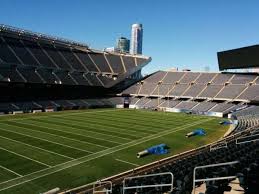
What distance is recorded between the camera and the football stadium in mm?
17672

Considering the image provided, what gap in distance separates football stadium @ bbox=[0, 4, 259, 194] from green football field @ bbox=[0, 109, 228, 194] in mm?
85

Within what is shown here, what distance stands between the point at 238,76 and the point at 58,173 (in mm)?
71665

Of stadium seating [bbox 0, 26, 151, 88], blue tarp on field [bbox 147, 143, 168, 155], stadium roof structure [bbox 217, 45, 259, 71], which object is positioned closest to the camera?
blue tarp on field [bbox 147, 143, 168, 155]

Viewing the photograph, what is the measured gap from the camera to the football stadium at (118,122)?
17.7 m

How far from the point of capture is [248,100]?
7406 cm

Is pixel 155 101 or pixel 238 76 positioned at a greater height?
pixel 238 76

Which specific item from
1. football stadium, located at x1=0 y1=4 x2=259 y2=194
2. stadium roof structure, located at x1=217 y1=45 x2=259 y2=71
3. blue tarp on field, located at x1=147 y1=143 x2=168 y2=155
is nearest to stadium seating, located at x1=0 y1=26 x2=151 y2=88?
football stadium, located at x1=0 y1=4 x2=259 y2=194

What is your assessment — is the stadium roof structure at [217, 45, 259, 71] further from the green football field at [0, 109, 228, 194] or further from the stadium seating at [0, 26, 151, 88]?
the stadium seating at [0, 26, 151, 88]

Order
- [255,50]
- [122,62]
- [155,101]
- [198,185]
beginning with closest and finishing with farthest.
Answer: [198,185]
[255,50]
[155,101]
[122,62]

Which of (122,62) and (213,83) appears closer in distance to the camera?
(213,83)

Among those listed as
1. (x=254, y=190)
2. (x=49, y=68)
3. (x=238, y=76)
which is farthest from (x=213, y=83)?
(x=254, y=190)

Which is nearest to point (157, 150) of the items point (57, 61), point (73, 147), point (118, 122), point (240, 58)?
point (73, 147)

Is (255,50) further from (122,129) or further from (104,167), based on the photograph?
(104,167)

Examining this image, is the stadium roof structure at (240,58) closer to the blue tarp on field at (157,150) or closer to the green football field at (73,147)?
the green football field at (73,147)
